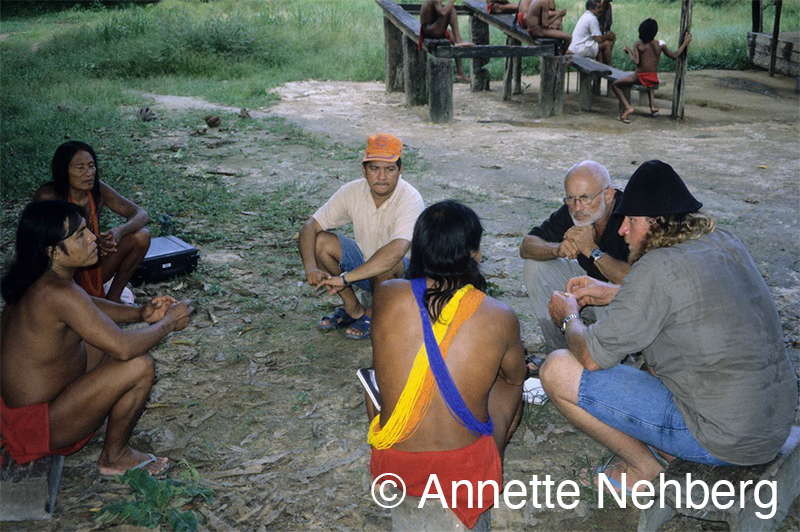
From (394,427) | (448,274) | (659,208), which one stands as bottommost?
(394,427)

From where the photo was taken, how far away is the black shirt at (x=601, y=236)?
3.94m

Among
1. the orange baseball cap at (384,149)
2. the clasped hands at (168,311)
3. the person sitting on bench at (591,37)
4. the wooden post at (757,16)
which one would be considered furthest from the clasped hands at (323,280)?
the wooden post at (757,16)

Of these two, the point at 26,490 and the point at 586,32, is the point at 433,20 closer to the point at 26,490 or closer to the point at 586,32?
the point at 586,32

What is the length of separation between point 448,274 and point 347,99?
35.8ft

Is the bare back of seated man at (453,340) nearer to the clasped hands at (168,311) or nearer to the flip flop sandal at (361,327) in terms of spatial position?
the clasped hands at (168,311)

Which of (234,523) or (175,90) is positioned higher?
(175,90)

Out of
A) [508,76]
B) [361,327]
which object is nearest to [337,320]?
[361,327]

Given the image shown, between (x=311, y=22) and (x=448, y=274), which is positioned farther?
(x=311, y=22)

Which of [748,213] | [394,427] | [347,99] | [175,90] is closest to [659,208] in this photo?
[394,427]

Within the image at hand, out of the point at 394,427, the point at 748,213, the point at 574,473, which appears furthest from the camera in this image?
the point at 748,213

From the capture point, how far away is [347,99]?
524 inches

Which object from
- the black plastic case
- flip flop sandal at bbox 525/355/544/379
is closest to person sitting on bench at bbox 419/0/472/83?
the black plastic case

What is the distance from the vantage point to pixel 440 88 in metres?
11.1

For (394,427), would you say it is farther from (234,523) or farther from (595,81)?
(595,81)
